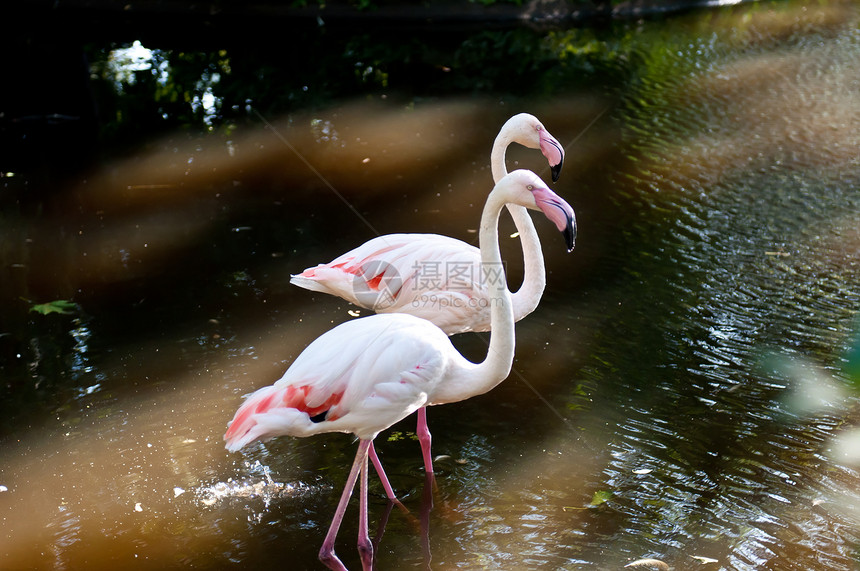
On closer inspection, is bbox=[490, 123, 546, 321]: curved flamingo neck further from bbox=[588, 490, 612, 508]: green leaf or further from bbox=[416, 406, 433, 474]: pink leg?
bbox=[588, 490, 612, 508]: green leaf

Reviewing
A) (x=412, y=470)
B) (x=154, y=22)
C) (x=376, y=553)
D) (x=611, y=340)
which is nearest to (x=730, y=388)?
(x=611, y=340)

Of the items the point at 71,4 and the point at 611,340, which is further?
the point at 71,4

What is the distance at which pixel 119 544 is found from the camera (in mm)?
3619

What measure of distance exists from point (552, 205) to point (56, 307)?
3.78 m

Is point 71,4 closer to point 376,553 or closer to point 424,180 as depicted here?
point 424,180

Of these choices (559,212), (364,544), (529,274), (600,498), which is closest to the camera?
(559,212)

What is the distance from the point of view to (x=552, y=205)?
3.35 metres

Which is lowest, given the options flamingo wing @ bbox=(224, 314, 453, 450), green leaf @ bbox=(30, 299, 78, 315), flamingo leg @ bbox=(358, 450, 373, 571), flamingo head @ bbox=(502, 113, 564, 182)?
flamingo leg @ bbox=(358, 450, 373, 571)

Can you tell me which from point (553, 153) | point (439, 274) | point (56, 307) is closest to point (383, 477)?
point (439, 274)

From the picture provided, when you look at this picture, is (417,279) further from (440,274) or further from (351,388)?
(351,388)

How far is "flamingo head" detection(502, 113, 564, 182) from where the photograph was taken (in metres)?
4.34

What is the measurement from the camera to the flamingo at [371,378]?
135 inches

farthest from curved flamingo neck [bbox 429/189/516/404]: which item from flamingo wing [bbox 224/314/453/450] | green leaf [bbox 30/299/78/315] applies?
green leaf [bbox 30/299/78/315]

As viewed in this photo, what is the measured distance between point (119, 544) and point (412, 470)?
143cm
